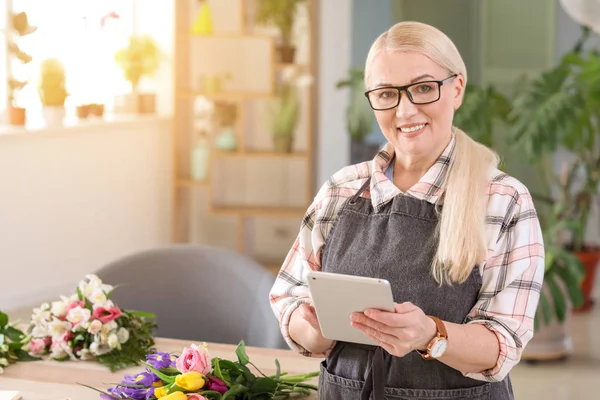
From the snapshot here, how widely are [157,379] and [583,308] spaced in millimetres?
4406

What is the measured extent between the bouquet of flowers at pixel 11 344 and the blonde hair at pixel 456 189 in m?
0.97

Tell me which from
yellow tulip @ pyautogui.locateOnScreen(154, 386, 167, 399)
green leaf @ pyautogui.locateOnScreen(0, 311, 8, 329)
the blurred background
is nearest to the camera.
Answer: yellow tulip @ pyautogui.locateOnScreen(154, 386, 167, 399)

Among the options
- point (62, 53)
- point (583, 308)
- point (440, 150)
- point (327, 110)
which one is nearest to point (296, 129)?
Answer: point (327, 110)

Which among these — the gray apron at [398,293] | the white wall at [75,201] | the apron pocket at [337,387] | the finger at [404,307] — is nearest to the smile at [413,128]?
the gray apron at [398,293]

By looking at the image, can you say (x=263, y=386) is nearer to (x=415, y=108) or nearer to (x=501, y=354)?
(x=501, y=354)

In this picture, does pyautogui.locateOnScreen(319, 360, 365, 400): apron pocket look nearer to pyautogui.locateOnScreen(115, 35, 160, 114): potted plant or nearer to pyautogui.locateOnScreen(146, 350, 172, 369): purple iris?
pyautogui.locateOnScreen(146, 350, 172, 369): purple iris

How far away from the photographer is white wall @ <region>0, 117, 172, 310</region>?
551 cm

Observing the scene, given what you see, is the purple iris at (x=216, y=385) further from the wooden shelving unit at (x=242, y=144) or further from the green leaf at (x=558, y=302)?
the wooden shelving unit at (x=242, y=144)

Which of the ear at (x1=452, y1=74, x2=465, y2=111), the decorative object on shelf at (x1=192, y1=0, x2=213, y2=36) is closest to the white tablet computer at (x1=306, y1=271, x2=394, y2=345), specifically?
the ear at (x1=452, y1=74, x2=465, y2=111)

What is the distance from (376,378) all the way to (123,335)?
0.67 metres

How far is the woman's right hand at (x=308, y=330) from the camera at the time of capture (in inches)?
67.9

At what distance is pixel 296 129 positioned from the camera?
263 inches

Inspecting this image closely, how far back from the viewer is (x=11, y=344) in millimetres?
2119

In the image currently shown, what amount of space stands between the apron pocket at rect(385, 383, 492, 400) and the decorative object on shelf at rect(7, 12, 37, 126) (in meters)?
4.36
